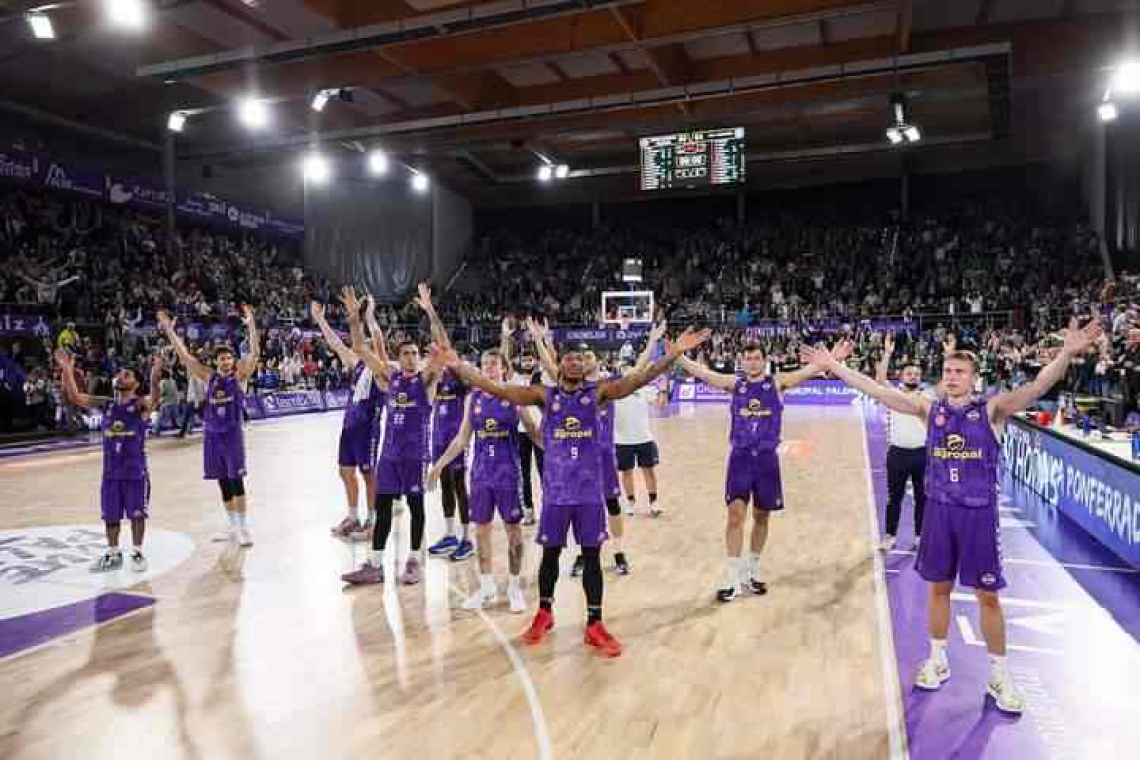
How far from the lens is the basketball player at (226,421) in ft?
22.7

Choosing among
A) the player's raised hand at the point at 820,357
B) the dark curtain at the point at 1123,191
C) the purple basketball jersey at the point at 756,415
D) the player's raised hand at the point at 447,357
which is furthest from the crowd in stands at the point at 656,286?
the player's raised hand at the point at 447,357

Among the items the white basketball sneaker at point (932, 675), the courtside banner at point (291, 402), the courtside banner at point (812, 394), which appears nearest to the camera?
the white basketball sneaker at point (932, 675)

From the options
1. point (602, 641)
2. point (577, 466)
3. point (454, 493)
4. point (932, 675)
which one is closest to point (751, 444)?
point (577, 466)

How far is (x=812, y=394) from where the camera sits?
24.0m

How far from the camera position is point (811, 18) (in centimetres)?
1343

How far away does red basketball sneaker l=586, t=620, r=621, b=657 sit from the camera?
4.56m

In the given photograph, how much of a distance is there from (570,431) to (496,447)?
938 mm

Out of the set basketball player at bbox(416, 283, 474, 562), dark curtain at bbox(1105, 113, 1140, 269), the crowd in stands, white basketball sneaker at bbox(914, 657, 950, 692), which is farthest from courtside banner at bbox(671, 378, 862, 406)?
white basketball sneaker at bbox(914, 657, 950, 692)

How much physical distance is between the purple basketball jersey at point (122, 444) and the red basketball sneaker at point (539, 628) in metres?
3.80

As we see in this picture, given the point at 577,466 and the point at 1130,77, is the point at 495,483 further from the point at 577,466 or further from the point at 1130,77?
the point at 1130,77

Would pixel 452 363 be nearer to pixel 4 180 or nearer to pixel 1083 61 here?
pixel 1083 61

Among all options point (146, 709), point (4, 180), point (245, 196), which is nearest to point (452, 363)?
point (146, 709)

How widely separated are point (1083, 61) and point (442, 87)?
1401cm

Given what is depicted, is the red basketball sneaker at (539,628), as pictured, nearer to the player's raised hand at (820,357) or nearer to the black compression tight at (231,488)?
the player's raised hand at (820,357)
